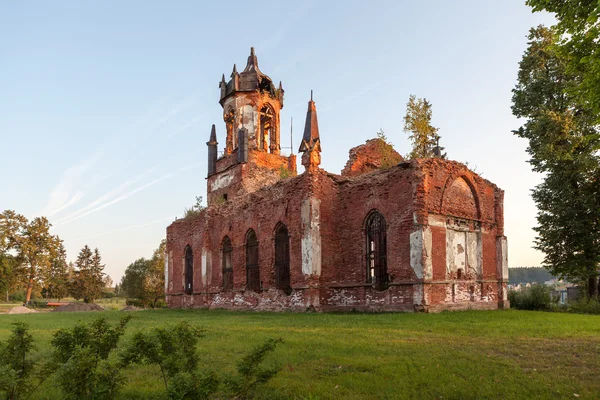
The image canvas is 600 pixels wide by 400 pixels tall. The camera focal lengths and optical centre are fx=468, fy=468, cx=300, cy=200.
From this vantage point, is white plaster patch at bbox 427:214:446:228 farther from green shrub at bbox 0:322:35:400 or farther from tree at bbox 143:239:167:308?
tree at bbox 143:239:167:308

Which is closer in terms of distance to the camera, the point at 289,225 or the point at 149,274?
the point at 289,225

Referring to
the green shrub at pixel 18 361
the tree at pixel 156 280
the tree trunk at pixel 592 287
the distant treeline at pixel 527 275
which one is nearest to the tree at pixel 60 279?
the tree at pixel 156 280

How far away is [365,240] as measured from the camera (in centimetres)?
1894

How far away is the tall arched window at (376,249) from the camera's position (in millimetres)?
18141

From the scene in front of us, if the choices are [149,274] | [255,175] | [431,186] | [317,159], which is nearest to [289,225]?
[317,159]

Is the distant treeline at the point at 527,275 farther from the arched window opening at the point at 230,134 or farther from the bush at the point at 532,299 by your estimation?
the bush at the point at 532,299

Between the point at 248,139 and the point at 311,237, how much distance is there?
1436cm

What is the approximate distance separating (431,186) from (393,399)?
13.2 metres

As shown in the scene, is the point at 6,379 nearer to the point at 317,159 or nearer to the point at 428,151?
the point at 317,159

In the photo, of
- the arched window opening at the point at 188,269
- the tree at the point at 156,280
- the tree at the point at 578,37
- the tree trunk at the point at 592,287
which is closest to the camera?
the tree at the point at 578,37

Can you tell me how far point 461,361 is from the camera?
6738 mm

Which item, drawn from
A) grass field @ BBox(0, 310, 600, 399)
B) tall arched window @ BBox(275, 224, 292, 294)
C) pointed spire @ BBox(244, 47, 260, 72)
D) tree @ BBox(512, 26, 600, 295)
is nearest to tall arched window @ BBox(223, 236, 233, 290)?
tall arched window @ BBox(275, 224, 292, 294)

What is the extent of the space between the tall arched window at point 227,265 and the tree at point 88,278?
43.3 meters

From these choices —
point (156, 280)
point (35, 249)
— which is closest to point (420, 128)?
point (156, 280)
